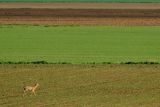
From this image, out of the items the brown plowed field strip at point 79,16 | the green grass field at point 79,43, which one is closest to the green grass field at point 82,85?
the green grass field at point 79,43

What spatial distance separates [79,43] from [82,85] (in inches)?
642

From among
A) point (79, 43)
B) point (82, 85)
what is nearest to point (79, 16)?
point (79, 43)

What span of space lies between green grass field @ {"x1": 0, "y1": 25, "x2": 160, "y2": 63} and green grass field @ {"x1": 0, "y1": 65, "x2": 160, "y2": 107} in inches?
132

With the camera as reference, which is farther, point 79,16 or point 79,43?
point 79,16

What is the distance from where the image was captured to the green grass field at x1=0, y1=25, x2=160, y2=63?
3603cm

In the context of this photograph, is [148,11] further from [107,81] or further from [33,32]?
[107,81]

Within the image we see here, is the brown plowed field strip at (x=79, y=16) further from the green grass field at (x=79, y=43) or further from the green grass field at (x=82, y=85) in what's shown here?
the green grass field at (x=82, y=85)

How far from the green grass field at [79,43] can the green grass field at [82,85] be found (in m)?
3.35

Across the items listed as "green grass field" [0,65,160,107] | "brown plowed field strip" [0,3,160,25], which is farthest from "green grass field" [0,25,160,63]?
"brown plowed field strip" [0,3,160,25]

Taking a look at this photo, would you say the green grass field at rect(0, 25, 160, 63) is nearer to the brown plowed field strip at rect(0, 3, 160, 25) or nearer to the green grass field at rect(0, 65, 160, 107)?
the green grass field at rect(0, 65, 160, 107)

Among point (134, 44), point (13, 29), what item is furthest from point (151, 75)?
point (13, 29)

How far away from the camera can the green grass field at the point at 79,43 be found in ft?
118

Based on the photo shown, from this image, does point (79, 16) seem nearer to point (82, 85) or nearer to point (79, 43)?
point (79, 43)

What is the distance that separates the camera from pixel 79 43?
139 ft
